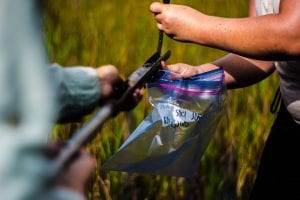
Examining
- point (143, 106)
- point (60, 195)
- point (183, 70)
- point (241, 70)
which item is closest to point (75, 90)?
point (60, 195)

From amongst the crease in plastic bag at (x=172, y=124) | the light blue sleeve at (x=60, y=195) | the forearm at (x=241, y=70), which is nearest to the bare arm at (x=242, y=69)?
the forearm at (x=241, y=70)

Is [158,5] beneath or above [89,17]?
above

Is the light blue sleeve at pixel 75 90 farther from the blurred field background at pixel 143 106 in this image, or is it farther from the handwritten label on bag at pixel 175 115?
the blurred field background at pixel 143 106

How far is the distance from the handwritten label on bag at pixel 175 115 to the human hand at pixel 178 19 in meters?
0.15

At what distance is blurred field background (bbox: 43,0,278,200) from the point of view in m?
2.27

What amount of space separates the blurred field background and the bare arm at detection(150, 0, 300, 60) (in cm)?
50

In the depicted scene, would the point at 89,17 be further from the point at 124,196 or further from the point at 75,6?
the point at 124,196

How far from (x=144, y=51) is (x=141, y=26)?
0.20m

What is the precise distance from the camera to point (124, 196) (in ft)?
7.41

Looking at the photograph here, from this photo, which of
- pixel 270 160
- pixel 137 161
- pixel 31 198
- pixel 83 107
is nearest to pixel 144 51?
pixel 270 160

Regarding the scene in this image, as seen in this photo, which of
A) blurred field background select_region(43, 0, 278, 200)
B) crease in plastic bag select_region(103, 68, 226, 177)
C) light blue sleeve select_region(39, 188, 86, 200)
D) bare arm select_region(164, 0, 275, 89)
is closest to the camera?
light blue sleeve select_region(39, 188, 86, 200)

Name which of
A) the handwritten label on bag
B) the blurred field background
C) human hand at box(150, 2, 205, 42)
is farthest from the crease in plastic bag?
the blurred field background

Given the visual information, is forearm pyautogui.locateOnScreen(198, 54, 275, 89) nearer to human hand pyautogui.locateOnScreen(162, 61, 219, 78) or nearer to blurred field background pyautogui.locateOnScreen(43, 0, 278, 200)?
human hand pyautogui.locateOnScreen(162, 61, 219, 78)

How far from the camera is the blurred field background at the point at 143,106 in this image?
227 cm
